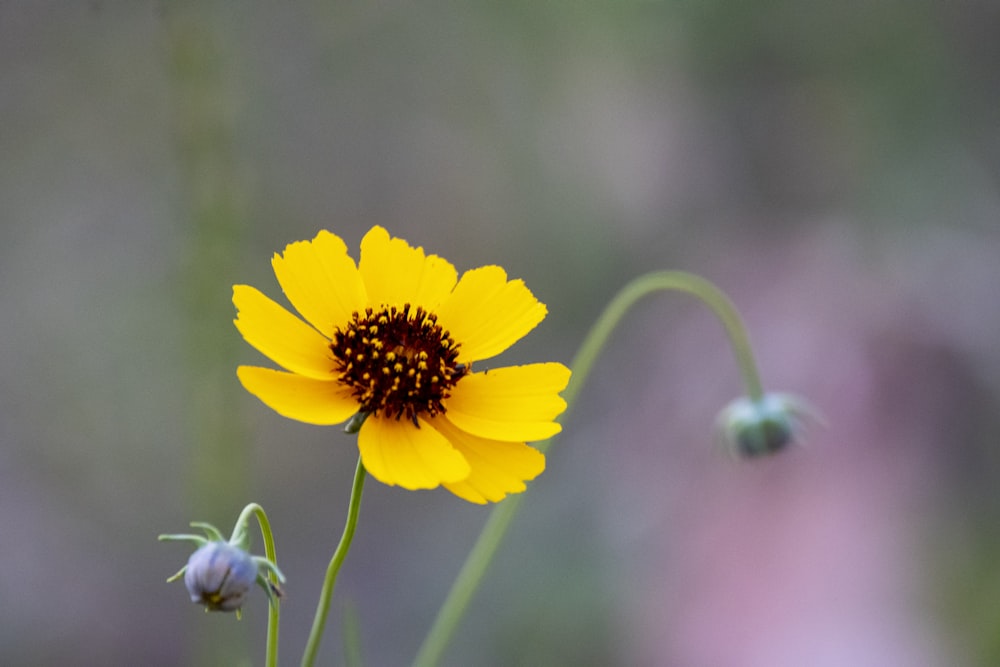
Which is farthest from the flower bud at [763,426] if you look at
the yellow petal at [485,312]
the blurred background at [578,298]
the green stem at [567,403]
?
the blurred background at [578,298]

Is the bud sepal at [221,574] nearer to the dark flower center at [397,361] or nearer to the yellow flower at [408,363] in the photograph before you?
the yellow flower at [408,363]

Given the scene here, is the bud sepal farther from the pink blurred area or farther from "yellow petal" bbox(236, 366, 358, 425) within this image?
the pink blurred area

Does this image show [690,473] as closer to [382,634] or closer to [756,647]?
[756,647]

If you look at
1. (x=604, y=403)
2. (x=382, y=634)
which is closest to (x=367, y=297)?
(x=382, y=634)

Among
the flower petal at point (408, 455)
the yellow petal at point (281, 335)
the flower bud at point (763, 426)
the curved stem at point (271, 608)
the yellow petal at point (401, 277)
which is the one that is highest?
the flower bud at point (763, 426)

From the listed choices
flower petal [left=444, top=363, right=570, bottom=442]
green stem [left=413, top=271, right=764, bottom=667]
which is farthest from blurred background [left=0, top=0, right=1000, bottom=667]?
flower petal [left=444, top=363, right=570, bottom=442]
